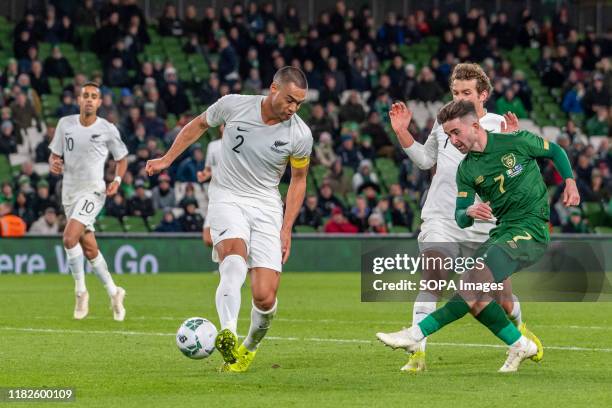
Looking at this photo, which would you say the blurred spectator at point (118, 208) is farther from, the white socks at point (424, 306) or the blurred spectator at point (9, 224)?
the white socks at point (424, 306)

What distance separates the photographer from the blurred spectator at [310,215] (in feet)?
88.6

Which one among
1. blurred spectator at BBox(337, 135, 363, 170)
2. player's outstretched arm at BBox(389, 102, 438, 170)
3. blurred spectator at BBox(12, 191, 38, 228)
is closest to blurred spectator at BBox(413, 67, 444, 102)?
blurred spectator at BBox(337, 135, 363, 170)

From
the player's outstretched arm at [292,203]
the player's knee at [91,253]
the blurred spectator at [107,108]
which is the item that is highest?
the player's outstretched arm at [292,203]

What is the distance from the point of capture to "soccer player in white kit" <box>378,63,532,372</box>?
10.3m

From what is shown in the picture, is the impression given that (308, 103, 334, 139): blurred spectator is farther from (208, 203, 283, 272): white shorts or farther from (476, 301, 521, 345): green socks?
(476, 301, 521, 345): green socks

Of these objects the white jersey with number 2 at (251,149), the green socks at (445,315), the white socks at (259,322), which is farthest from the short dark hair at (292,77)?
the green socks at (445,315)

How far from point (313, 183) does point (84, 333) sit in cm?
1591

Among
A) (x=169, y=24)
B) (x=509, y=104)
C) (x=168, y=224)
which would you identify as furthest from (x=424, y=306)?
(x=169, y=24)

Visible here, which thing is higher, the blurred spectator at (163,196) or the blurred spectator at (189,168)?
the blurred spectator at (189,168)

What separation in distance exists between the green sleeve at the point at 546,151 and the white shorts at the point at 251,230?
1.89 meters

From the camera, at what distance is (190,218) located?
84.7ft

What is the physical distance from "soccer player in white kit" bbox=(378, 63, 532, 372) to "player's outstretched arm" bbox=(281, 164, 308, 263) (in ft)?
2.62

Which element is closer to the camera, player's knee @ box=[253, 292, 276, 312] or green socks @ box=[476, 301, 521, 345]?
green socks @ box=[476, 301, 521, 345]

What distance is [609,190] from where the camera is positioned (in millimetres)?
28875
